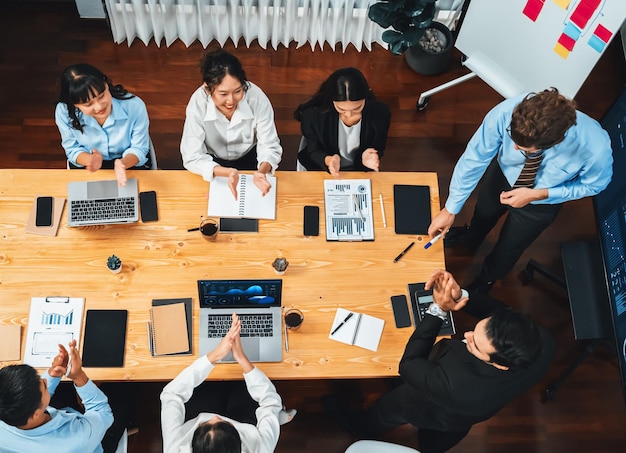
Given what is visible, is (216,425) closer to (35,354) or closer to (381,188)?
(35,354)

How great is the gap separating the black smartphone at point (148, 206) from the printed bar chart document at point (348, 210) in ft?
2.65

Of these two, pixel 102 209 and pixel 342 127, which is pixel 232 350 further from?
pixel 342 127

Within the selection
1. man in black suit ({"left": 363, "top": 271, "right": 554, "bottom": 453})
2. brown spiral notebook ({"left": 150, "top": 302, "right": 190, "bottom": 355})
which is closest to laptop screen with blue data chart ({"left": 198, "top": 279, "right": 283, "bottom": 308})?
brown spiral notebook ({"left": 150, "top": 302, "right": 190, "bottom": 355})

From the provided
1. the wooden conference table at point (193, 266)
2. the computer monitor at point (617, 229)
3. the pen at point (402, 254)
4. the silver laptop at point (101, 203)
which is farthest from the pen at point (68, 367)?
the computer monitor at point (617, 229)

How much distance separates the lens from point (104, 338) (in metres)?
2.49

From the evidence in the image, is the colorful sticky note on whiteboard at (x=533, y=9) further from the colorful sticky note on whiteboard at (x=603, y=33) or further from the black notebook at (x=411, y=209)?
the black notebook at (x=411, y=209)

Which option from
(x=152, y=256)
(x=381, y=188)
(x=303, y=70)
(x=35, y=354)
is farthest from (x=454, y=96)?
(x=35, y=354)

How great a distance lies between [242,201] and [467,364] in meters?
1.26

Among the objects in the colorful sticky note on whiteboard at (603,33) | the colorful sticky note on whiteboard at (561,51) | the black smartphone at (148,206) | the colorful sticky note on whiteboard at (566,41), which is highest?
the colorful sticky note on whiteboard at (603,33)

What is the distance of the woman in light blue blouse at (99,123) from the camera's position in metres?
2.60

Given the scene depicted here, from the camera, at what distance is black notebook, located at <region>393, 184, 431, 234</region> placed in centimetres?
281

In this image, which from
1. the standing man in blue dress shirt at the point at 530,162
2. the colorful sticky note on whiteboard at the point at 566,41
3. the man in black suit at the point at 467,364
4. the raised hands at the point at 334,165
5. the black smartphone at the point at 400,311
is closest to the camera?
the man in black suit at the point at 467,364

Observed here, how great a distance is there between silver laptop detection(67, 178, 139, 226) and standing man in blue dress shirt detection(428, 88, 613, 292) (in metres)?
1.41

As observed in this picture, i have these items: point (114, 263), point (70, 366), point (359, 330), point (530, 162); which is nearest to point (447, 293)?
point (359, 330)
